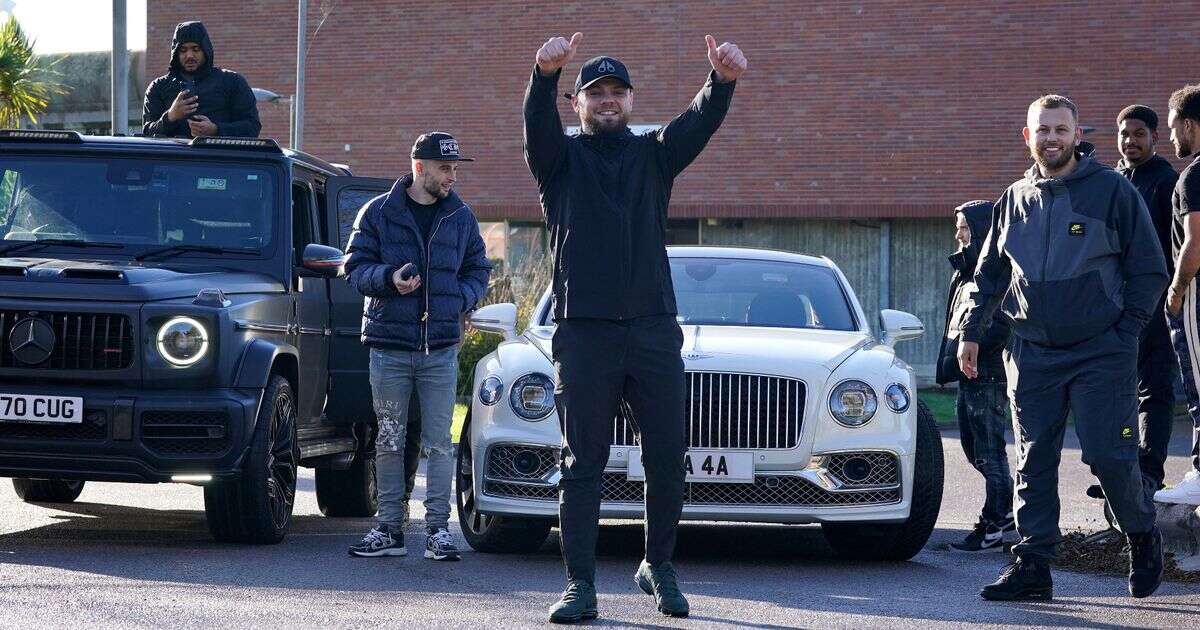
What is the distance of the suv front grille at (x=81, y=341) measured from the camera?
7.77 metres

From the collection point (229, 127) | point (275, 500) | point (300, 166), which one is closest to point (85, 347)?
point (275, 500)

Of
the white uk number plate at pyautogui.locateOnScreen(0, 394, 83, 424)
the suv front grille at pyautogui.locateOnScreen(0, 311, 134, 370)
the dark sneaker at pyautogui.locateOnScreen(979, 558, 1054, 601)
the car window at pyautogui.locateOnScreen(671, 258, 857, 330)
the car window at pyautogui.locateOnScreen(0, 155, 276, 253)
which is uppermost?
the car window at pyautogui.locateOnScreen(0, 155, 276, 253)

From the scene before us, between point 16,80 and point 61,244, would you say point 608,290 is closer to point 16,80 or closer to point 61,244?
point 61,244

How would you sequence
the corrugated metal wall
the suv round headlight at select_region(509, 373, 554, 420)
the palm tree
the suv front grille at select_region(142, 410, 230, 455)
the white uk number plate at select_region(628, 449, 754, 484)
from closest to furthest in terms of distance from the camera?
the white uk number plate at select_region(628, 449, 754, 484), the suv front grille at select_region(142, 410, 230, 455), the suv round headlight at select_region(509, 373, 554, 420), the palm tree, the corrugated metal wall

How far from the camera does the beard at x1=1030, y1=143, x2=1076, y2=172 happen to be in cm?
677

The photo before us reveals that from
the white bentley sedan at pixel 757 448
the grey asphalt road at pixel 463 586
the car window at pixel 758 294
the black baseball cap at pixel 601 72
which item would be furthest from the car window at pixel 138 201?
the black baseball cap at pixel 601 72

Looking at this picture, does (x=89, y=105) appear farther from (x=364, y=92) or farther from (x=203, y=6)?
(x=364, y=92)

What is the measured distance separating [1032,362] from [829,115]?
22762 mm

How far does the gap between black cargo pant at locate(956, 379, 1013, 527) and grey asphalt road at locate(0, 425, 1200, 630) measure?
0.46 meters

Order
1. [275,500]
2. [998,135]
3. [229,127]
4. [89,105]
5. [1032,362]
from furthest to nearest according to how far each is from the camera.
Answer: [89,105], [998,135], [229,127], [275,500], [1032,362]

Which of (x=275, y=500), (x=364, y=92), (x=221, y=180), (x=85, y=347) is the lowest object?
(x=275, y=500)

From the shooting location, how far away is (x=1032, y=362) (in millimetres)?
6734

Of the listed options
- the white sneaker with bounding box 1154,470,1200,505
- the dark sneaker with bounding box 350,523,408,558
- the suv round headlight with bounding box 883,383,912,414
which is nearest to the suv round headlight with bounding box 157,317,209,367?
the dark sneaker with bounding box 350,523,408,558

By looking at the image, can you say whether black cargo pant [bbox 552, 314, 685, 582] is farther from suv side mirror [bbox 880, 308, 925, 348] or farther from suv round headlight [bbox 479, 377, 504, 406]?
suv side mirror [bbox 880, 308, 925, 348]
